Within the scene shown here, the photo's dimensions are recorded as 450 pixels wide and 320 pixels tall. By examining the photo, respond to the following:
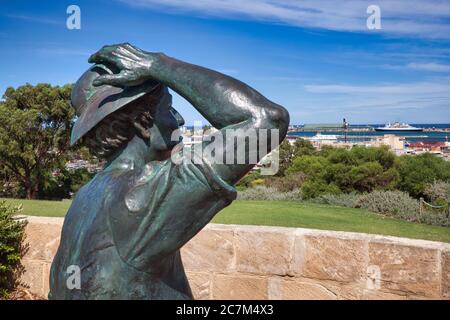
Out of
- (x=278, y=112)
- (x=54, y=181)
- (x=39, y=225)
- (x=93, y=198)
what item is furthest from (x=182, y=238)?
(x=54, y=181)

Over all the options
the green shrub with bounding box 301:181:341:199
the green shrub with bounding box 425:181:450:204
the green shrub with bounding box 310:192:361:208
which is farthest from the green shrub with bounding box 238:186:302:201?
the green shrub with bounding box 425:181:450:204

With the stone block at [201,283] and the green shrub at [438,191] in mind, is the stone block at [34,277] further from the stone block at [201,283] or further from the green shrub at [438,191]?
the green shrub at [438,191]

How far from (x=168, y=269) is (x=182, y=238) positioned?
1.00 ft

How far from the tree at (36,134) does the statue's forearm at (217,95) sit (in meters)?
20.2

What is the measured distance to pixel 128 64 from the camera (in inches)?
59.4

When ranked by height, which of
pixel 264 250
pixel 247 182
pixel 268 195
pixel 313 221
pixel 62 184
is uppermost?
pixel 264 250

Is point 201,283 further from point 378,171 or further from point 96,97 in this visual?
point 378,171

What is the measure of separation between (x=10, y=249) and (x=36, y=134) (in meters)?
17.2

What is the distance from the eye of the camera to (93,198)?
164cm

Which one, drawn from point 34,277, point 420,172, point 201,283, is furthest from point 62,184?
point 201,283

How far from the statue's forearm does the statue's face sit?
20 cm

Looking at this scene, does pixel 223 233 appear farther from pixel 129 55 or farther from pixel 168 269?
pixel 129 55

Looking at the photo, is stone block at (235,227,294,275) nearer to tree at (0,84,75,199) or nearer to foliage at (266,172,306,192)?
foliage at (266,172,306,192)

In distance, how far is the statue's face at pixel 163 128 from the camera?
168cm
